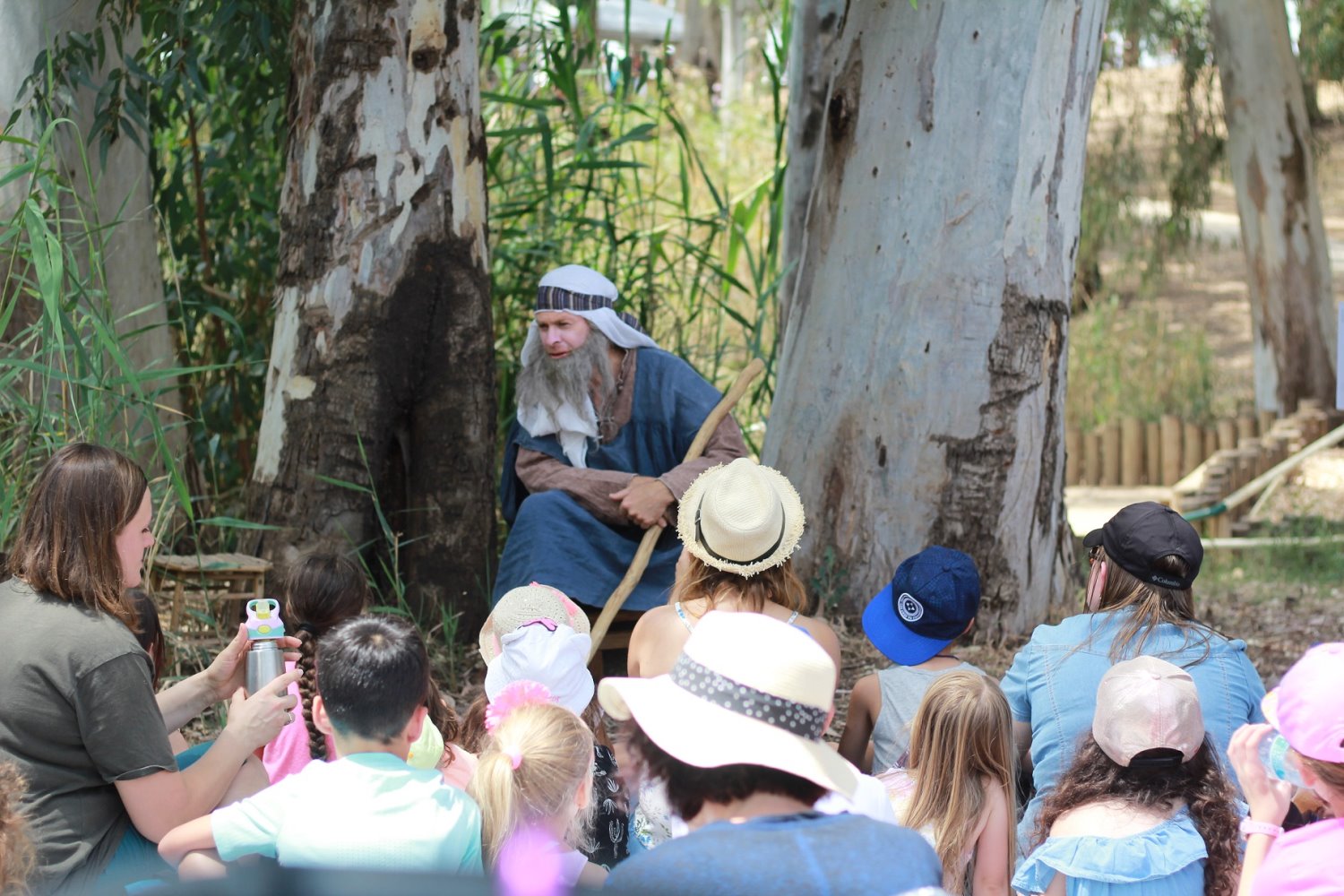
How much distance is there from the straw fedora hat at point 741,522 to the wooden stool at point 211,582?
1645mm

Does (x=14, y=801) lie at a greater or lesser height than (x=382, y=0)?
lesser

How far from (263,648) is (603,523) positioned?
1908 mm

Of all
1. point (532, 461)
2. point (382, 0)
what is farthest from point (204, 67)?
point (532, 461)

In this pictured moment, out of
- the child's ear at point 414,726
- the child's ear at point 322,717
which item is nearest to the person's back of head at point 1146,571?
the child's ear at point 414,726

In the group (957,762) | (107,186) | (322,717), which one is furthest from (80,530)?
(107,186)

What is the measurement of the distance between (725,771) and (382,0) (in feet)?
11.5

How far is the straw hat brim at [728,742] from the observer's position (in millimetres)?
1828

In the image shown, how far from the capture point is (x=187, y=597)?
4.48 metres

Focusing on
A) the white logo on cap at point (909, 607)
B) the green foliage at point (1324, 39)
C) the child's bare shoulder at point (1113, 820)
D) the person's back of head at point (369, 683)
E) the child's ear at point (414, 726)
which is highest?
the green foliage at point (1324, 39)

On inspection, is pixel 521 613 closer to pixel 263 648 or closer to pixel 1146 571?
pixel 263 648

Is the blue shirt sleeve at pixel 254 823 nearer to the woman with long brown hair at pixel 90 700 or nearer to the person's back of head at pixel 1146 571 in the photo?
the woman with long brown hair at pixel 90 700

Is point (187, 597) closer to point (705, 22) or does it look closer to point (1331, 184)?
point (1331, 184)

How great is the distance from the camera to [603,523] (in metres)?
4.70

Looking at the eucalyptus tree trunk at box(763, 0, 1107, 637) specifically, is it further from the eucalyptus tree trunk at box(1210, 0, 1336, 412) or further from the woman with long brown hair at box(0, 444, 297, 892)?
the eucalyptus tree trunk at box(1210, 0, 1336, 412)
